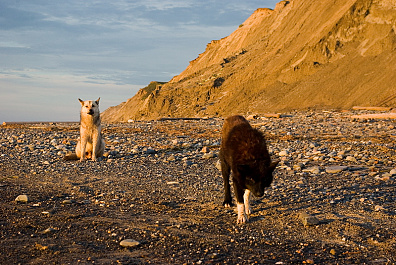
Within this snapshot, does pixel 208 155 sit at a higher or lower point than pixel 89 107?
lower

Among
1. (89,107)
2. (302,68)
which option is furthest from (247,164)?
(302,68)

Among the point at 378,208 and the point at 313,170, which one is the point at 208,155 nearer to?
the point at 313,170

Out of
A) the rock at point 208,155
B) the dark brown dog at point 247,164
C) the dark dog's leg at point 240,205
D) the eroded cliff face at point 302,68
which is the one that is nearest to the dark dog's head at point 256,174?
the dark brown dog at point 247,164

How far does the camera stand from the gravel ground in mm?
5562

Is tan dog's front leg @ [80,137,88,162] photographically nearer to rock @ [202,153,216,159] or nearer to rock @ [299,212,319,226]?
rock @ [202,153,216,159]

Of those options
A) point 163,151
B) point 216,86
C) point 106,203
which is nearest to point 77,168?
point 163,151

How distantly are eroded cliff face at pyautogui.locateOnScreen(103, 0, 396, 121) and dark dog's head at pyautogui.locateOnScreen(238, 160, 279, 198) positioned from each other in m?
31.3

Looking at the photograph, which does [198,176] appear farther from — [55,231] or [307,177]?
[55,231]

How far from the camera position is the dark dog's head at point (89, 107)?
1505 centimetres

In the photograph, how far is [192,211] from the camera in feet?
25.9

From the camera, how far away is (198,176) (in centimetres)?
1155

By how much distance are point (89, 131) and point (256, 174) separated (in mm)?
9917

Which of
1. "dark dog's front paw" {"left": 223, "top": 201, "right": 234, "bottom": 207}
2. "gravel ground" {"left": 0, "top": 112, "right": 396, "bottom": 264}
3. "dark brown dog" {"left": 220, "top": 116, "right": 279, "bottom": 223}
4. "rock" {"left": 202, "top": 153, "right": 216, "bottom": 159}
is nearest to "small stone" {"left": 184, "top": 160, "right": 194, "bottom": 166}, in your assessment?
"gravel ground" {"left": 0, "top": 112, "right": 396, "bottom": 264}

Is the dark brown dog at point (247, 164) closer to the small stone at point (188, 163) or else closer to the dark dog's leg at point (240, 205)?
the dark dog's leg at point (240, 205)
